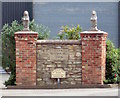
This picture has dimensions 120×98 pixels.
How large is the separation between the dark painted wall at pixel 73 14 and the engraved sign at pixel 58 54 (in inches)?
530

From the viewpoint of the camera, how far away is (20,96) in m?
12.1

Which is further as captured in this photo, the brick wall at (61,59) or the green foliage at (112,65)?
the green foliage at (112,65)

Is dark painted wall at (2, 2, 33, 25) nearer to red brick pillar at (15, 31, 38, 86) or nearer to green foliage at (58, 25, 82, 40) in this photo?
green foliage at (58, 25, 82, 40)

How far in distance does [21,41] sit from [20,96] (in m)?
3.11

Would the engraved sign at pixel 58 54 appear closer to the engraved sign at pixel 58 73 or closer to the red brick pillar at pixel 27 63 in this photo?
the engraved sign at pixel 58 73

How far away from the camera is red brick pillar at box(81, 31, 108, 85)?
48.4 feet

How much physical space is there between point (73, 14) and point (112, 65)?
1416 centimetres

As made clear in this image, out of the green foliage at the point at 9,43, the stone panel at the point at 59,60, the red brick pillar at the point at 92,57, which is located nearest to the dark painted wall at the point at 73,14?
the green foliage at the point at 9,43

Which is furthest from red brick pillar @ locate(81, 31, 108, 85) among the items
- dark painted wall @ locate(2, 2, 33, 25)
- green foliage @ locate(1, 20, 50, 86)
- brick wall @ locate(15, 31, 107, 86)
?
dark painted wall @ locate(2, 2, 33, 25)

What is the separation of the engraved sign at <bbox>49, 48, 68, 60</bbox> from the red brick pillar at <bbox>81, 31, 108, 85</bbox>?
1.98 feet

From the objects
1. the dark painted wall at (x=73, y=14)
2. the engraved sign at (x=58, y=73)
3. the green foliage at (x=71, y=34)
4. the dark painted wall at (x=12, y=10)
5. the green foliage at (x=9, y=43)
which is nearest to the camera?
the engraved sign at (x=58, y=73)

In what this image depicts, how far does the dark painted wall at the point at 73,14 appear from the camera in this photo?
93.4ft

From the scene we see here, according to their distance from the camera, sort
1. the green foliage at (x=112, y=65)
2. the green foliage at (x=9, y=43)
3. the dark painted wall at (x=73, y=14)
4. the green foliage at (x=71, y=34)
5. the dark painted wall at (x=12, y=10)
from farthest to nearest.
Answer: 1. the dark painted wall at (x=12, y=10)
2. the dark painted wall at (x=73, y=14)
3. the green foliage at (x=71, y=34)
4. the green foliage at (x=9, y=43)
5. the green foliage at (x=112, y=65)

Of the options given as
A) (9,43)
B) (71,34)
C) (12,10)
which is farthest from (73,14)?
(9,43)
